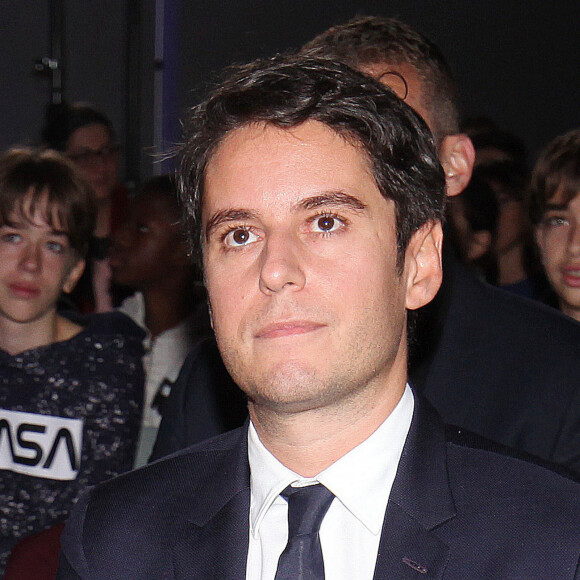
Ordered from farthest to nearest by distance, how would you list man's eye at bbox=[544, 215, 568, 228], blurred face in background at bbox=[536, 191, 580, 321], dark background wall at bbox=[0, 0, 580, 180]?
dark background wall at bbox=[0, 0, 580, 180] → man's eye at bbox=[544, 215, 568, 228] → blurred face in background at bbox=[536, 191, 580, 321]

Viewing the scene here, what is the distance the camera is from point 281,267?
4.57 feet

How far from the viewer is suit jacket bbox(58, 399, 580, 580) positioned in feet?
4.41

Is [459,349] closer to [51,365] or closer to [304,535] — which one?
[304,535]

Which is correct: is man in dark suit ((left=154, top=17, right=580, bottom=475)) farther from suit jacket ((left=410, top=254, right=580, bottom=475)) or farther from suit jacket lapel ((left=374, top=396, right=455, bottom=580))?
suit jacket lapel ((left=374, top=396, right=455, bottom=580))

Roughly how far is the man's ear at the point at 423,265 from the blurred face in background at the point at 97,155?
325 centimetres

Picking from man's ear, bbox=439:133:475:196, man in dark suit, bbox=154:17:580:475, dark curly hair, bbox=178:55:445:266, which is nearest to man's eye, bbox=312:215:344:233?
dark curly hair, bbox=178:55:445:266

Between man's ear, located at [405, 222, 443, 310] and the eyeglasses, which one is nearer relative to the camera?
man's ear, located at [405, 222, 443, 310]

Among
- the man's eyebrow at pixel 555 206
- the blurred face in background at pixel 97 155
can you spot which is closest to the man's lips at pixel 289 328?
the man's eyebrow at pixel 555 206

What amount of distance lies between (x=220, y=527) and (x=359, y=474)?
0.76 ft

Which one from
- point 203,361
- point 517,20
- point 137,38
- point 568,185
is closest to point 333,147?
point 203,361

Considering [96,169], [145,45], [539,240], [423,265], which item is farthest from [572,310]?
[145,45]

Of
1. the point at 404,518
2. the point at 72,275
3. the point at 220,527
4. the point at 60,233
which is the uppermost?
the point at 404,518

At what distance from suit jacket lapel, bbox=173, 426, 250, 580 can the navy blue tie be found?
102 mm

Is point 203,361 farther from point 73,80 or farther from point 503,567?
point 73,80
